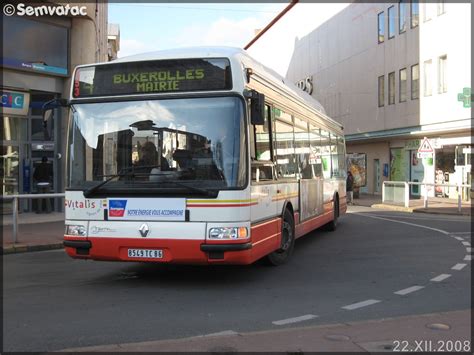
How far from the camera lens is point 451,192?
27.4 metres

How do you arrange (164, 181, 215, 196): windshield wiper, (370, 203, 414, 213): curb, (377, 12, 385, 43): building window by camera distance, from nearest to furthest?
(164, 181, 215, 196): windshield wiper, (370, 203, 414, 213): curb, (377, 12, 385, 43): building window

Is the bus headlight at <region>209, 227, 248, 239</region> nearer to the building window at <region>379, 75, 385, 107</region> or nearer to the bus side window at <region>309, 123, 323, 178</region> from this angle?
the bus side window at <region>309, 123, 323, 178</region>

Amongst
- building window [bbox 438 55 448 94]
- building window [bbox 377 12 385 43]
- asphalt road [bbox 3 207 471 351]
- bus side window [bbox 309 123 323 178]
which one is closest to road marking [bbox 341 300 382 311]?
asphalt road [bbox 3 207 471 351]

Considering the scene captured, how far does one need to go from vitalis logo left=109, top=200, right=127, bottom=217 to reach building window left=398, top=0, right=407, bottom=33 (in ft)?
89.2

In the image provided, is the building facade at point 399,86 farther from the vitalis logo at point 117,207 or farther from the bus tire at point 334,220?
the vitalis logo at point 117,207

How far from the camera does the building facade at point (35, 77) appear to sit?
16.6m

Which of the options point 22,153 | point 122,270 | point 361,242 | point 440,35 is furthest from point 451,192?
point 122,270

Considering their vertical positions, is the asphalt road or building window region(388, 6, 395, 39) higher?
building window region(388, 6, 395, 39)

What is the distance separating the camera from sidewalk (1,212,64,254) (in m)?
10.9

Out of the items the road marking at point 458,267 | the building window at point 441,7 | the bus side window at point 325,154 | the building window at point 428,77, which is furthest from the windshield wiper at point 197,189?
the building window at point 441,7

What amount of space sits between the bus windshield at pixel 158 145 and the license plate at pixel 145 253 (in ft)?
2.60

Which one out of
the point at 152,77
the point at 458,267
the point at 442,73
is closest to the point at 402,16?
the point at 442,73

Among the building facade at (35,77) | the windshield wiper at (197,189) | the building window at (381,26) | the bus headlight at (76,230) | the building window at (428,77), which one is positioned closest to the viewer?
the windshield wiper at (197,189)

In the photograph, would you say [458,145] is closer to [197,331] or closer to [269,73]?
[269,73]
